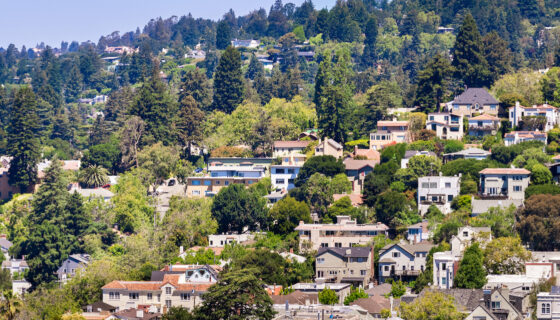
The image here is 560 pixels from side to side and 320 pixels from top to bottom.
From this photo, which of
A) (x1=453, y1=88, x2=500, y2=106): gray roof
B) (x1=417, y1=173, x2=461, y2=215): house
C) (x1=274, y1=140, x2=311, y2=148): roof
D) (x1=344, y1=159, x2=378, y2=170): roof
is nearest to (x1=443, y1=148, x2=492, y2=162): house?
(x1=344, y1=159, x2=378, y2=170): roof

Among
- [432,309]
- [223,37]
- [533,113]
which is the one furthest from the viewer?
[223,37]

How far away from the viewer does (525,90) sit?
9888cm

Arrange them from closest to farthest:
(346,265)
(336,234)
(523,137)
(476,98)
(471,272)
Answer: (471,272)
(346,265)
(336,234)
(523,137)
(476,98)

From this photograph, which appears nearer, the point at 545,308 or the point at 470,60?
the point at 545,308

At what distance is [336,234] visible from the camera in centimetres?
7969

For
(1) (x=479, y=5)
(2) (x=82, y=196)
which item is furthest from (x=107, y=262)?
(1) (x=479, y=5)

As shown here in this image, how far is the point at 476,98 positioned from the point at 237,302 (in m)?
39.6

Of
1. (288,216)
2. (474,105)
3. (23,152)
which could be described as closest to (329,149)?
(474,105)

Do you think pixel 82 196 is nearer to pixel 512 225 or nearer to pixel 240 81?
pixel 240 81

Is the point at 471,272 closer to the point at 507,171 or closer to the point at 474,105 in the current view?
the point at 507,171

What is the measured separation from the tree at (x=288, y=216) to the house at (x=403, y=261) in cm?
849

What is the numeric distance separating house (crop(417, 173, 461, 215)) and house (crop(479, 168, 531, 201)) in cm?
184

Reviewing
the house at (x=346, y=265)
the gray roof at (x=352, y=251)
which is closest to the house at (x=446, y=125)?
the house at (x=346, y=265)

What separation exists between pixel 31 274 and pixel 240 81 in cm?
3715
